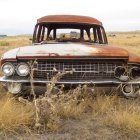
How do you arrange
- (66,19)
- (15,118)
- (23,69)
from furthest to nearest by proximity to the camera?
(66,19) → (23,69) → (15,118)

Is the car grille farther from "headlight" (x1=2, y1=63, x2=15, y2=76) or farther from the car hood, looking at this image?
"headlight" (x1=2, y1=63, x2=15, y2=76)

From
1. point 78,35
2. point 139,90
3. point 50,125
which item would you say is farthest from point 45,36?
point 50,125

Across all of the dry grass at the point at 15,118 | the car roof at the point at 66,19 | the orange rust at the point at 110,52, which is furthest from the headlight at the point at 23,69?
the car roof at the point at 66,19

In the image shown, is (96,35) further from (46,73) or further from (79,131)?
(79,131)

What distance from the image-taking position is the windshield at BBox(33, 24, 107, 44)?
27.3 feet

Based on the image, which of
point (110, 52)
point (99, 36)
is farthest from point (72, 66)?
point (99, 36)

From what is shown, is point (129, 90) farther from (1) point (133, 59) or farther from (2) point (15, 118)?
(2) point (15, 118)

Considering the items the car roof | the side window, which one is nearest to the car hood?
the car roof

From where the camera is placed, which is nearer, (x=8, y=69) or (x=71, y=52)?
(x=71, y=52)

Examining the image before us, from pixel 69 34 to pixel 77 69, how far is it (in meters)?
2.01

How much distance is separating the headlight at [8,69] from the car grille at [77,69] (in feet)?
1.11

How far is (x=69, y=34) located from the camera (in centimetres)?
834

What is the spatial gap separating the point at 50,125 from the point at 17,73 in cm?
133

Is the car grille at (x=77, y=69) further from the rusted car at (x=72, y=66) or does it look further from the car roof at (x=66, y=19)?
the car roof at (x=66, y=19)
